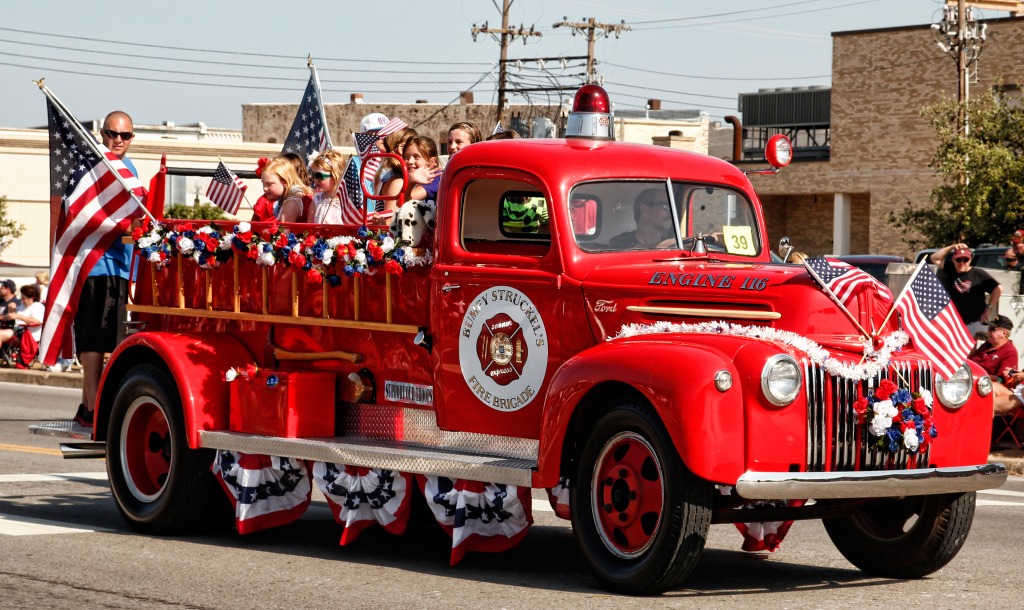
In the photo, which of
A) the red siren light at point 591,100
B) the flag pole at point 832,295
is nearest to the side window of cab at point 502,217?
the red siren light at point 591,100

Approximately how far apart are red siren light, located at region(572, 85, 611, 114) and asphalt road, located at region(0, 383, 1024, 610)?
2.42 metres

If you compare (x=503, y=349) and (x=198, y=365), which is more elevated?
(x=503, y=349)

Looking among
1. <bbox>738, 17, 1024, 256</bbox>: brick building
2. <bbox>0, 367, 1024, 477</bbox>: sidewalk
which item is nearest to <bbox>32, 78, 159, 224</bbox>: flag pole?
<bbox>0, 367, 1024, 477</bbox>: sidewalk

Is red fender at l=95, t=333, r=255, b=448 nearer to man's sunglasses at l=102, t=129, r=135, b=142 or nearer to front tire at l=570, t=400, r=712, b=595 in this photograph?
man's sunglasses at l=102, t=129, r=135, b=142

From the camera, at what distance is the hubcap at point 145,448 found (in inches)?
364

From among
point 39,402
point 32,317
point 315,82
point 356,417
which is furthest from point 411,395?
point 32,317

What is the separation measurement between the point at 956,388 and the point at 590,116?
2.47 m

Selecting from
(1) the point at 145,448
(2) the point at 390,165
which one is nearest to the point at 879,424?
(2) the point at 390,165

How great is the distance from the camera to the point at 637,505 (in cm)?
699

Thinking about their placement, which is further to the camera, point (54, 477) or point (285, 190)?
point (54, 477)

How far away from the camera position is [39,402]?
18.6 metres

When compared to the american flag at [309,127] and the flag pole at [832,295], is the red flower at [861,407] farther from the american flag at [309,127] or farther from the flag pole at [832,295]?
the american flag at [309,127]

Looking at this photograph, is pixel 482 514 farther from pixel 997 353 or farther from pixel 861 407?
pixel 997 353

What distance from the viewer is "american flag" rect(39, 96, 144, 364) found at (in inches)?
402
